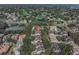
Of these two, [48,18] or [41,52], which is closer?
[41,52]

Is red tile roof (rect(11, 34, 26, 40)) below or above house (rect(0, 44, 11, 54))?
above

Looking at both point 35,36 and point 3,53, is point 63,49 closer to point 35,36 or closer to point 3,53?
point 35,36

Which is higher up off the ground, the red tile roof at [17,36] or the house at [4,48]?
the red tile roof at [17,36]

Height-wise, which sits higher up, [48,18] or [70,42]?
[48,18]

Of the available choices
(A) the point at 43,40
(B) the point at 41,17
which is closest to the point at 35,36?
(A) the point at 43,40
